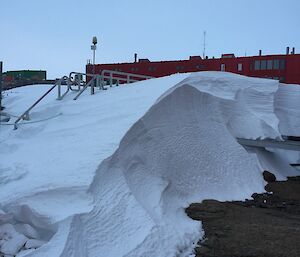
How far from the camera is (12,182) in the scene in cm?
773

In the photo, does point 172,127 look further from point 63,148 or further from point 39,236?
point 39,236

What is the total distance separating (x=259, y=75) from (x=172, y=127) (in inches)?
1320

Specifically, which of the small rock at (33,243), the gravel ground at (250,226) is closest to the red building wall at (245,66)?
the gravel ground at (250,226)

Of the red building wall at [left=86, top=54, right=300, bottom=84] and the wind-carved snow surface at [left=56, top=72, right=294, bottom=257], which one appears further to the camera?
the red building wall at [left=86, top=54, right=300, bottom=84]

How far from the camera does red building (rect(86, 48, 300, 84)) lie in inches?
1624

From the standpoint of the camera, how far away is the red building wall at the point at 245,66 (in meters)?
41.2

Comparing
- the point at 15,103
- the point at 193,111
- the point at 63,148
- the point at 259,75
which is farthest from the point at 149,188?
the point at 259,75

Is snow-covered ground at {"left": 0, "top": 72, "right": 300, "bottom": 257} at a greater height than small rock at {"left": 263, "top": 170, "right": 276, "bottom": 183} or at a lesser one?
greater

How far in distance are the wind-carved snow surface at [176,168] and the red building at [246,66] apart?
85.3 ft

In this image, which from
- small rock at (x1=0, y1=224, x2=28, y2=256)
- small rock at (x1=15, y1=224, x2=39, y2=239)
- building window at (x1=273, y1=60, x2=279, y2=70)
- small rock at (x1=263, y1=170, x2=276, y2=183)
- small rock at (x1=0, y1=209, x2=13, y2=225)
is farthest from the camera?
building window at (x1=273, y1=60, x2=279, y2=70)

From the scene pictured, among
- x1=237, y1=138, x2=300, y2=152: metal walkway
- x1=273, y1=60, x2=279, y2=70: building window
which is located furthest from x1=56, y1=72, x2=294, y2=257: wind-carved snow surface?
x1=273, y1=60, x2=279, y2=70: building window

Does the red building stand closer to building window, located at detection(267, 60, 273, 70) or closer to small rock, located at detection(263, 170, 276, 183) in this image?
building window, located at detection(267, 60, 273, 70)

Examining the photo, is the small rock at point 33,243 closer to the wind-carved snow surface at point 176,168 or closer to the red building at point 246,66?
the wind-carved snow surface at point 176,168

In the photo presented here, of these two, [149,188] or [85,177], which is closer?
[85,177]
